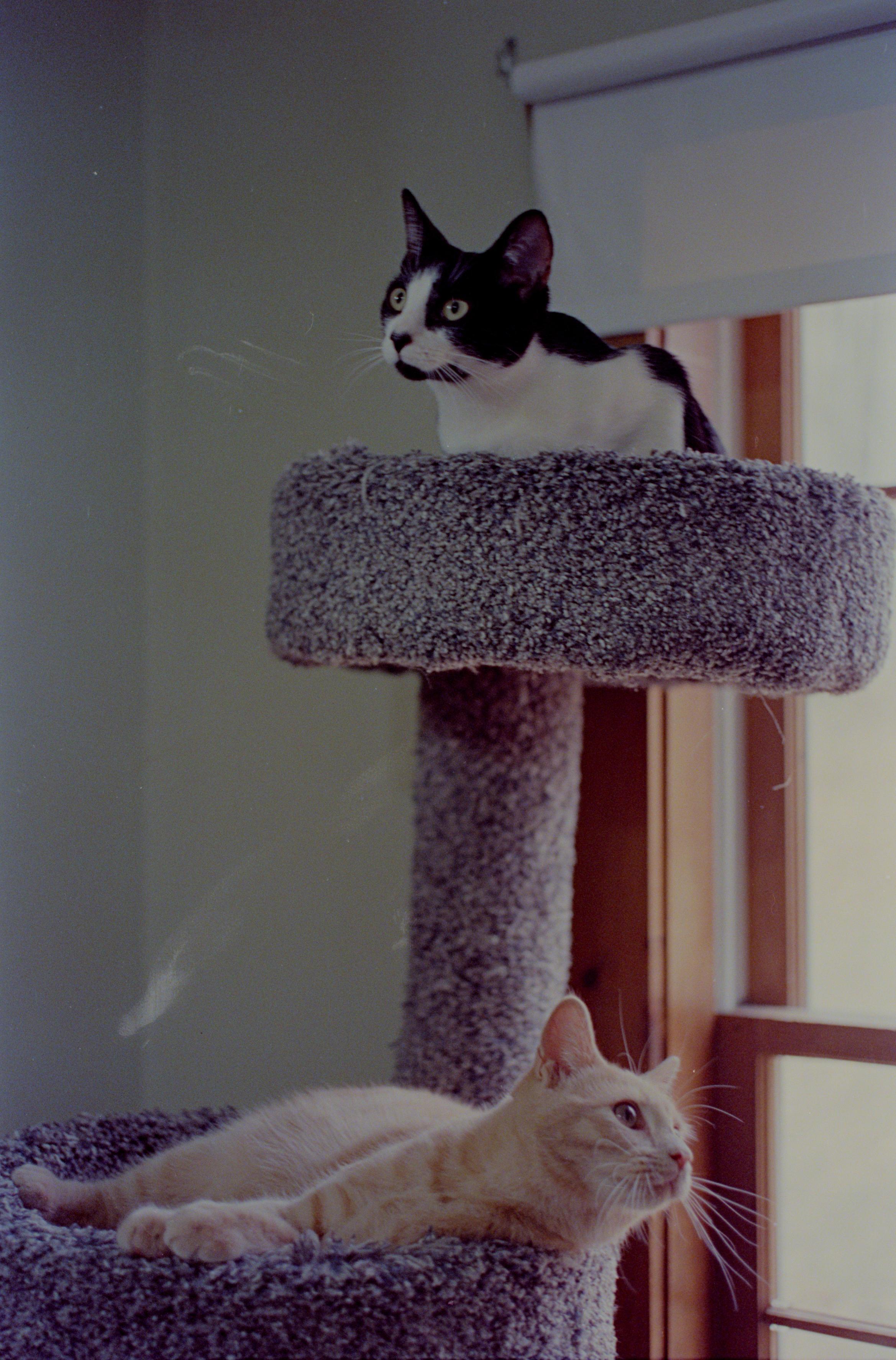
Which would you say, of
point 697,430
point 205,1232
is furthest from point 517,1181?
point 697,430

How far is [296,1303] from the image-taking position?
60 cm

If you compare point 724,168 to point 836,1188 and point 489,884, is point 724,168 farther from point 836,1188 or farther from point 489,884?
point 836,1188

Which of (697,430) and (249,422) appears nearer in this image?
(697,430)

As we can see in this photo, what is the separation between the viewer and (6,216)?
0.94m

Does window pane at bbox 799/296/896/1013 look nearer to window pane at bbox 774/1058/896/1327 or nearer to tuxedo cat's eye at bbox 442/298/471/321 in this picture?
window pane at bbox 774/1058/896/1327

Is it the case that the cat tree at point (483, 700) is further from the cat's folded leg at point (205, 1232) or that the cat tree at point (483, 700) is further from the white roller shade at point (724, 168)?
the white roller shade at point (724, 168)

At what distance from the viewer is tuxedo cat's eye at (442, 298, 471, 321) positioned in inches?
32.5

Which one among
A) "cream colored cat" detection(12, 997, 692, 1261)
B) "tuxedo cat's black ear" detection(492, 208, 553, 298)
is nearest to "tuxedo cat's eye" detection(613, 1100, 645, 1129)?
"cream colored cat" detection(12, 997, 692, 1261)

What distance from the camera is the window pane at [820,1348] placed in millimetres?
937

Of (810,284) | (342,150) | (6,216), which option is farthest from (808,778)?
(6,216)

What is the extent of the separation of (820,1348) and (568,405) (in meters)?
0.81

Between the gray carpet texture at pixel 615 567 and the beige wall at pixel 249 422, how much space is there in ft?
0.79

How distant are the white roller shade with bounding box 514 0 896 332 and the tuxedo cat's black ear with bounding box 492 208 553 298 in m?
0.16

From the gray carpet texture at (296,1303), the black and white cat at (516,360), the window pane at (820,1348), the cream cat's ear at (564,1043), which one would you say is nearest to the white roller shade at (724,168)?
the black and white cat at (516,360)
